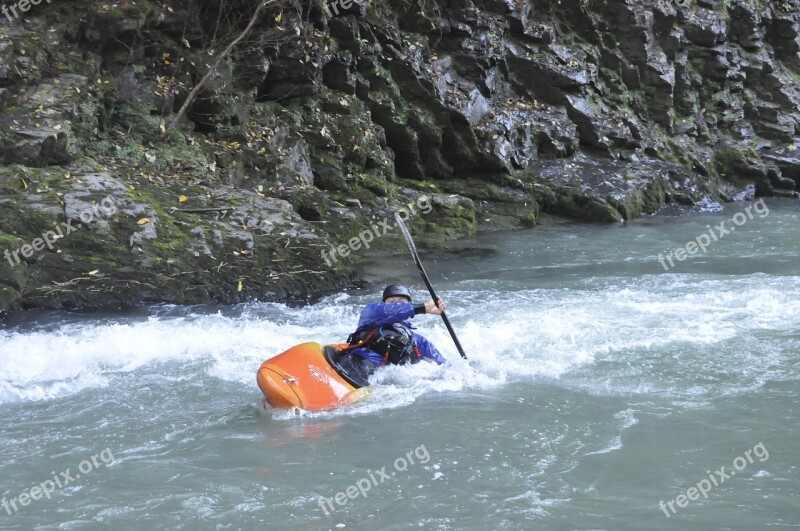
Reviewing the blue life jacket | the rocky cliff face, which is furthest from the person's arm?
the rocky cliff face

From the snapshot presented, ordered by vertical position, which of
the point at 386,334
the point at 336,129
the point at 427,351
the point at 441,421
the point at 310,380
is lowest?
the point at 441,421

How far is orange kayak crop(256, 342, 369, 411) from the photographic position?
5.68 m

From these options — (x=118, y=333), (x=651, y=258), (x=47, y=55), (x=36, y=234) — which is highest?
(x=47, y=55)

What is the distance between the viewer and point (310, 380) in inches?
229

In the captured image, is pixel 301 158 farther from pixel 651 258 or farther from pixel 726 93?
pixel 726 93

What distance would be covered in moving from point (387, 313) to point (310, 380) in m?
0.85

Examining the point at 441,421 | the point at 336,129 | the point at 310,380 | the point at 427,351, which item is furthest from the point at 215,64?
the point at 441,421

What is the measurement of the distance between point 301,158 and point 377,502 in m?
8.83

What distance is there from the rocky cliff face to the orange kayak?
3.26 meters

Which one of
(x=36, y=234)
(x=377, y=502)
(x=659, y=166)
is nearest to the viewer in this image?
(x=377, y=502)

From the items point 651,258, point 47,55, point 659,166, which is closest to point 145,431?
point 47,55

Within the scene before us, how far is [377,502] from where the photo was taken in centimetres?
446

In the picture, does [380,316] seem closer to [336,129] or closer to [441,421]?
[441,421]

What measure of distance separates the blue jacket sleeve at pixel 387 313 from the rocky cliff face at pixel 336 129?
125 inches
